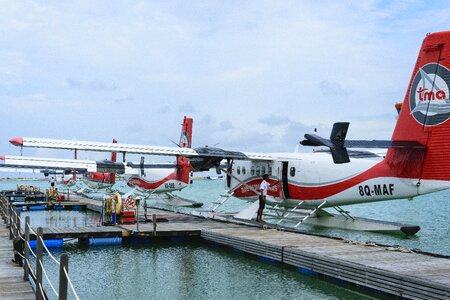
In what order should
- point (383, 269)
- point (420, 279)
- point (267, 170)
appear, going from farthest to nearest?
point (267, 170) < point (383, 269) < point (420, 279)

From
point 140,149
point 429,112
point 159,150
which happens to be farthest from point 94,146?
point 429,112

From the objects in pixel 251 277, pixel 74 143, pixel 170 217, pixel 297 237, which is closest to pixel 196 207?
pixel 170 217

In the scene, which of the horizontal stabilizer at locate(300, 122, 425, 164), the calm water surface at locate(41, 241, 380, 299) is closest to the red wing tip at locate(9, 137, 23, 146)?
the calm water surface at locate(41, 241, 380, 299)

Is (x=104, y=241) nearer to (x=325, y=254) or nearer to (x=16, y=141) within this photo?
(x=16, y=141)

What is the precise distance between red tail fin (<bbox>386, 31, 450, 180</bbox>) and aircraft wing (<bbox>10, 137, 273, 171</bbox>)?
7.66 m

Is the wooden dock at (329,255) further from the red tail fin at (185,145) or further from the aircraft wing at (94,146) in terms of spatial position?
the red tail fin at (185,145)

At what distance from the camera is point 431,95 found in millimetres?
15906

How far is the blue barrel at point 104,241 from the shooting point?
18.2m

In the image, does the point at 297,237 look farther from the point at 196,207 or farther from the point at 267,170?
the point at 196,207

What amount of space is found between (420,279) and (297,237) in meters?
7.06

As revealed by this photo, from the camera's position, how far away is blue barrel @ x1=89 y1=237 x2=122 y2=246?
18250 mm

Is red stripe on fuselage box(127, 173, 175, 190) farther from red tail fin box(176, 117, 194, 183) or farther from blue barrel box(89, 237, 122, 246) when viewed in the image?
blue barrel box(89, 237, 122, 246)

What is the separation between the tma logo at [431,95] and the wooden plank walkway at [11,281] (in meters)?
12.3

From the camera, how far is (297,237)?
657 inches
